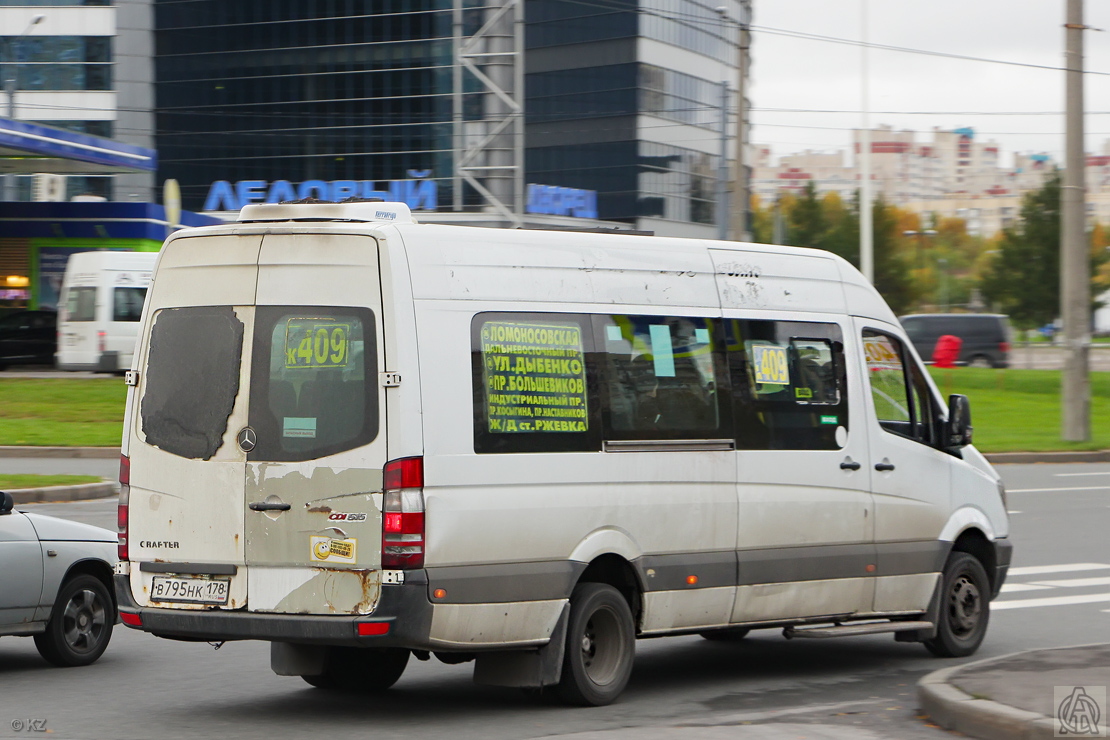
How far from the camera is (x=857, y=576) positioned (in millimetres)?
8586

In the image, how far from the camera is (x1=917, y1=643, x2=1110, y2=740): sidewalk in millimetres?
6148

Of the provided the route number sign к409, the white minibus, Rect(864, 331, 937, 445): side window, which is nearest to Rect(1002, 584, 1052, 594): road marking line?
Rect(864, 331, 937, 445): side window

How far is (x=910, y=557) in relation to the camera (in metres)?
8.90

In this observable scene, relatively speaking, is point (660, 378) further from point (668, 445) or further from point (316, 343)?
point (316, 343)

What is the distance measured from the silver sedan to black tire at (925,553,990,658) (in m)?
4.97

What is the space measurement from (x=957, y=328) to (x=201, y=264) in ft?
151

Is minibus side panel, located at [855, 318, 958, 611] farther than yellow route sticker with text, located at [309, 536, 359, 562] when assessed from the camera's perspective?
Yes

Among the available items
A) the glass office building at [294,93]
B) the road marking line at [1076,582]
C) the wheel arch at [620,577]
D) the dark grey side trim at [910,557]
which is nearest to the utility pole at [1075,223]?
the road marking line at [1076,582]

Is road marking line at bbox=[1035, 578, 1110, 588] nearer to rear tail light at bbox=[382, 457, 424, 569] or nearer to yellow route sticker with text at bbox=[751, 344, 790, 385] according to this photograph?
yellow route sticker with text at bbox=[751, 344, 790, 385]

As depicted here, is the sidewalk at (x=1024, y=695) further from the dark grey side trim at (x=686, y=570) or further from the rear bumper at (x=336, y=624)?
the rear bumper at (x=336, y=624)

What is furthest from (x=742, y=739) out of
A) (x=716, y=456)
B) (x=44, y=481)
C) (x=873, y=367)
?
(x=44, y=481)

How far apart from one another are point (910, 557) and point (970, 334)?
43.7 meters

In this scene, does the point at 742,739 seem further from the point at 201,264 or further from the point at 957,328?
the point at 957,328

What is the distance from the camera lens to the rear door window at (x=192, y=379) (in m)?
7.05
